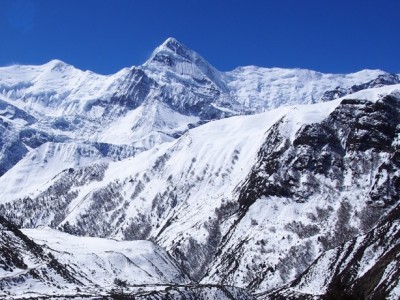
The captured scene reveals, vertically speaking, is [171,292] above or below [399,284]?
below

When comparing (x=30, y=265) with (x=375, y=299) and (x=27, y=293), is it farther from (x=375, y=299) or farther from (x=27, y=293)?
(x=375, y=299)

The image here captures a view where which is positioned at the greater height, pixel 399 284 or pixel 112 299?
pixel 399 284

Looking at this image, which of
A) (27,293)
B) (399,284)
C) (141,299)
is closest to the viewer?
(27,293)

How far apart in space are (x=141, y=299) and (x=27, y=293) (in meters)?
29.4

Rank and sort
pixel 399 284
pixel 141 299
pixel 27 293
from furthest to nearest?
pixel 399 284 → pixel 141 299 → pixel 27 293

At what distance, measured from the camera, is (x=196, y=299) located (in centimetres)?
19750

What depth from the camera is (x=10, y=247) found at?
19612 cm

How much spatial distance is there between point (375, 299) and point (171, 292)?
55.6 metres

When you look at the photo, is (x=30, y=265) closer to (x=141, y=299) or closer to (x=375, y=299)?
(x=141, y=299)

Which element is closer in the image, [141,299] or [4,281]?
[4,281]

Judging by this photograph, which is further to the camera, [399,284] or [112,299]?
[399,284]

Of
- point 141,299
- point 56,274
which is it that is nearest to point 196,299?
point 141,299

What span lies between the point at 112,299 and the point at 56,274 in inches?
1056

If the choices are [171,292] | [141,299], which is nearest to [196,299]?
[171,292]
